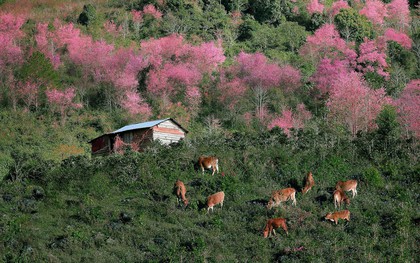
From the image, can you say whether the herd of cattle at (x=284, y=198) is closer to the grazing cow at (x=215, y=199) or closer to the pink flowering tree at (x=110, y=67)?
the grazing cow at (x=215, y=199)

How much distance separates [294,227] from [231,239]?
2.28 m

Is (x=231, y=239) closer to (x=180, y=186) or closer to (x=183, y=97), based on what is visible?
(x=180, y=186)

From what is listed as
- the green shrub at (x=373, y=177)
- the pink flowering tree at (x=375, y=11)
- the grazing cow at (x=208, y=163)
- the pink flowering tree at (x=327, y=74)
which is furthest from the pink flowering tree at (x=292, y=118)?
the pink flowering tree at (x=375, y=11)

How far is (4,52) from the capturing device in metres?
47.8

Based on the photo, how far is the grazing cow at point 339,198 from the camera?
21672 millimetres

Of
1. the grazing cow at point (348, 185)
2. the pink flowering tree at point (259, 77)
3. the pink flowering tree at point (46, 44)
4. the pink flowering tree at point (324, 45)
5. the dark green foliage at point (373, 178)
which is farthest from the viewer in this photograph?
the pink flowering tree at point (324, 45)

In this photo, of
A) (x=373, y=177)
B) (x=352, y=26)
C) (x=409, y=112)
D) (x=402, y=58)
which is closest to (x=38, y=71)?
(x=409, y=112)

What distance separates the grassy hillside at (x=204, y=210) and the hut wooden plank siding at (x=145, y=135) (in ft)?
14.0

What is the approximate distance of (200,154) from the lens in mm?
26938

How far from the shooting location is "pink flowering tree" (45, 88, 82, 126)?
43.9 metres

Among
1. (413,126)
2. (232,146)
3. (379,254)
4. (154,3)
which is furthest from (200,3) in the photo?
(379,254)

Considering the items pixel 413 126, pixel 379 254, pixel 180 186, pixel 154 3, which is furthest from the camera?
pixel 154 3

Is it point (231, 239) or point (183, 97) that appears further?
point (183, 97)

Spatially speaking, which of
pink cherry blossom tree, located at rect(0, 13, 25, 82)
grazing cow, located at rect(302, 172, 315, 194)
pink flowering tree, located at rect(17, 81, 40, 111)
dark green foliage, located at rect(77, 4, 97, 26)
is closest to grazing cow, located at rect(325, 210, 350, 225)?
grazing cow, located at rect(302, 172, 315, 194)
